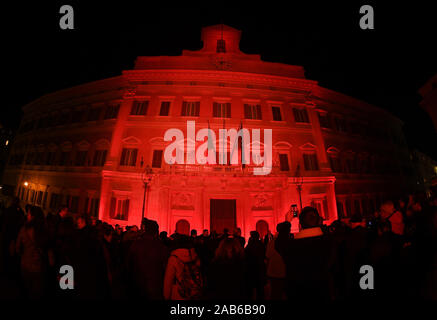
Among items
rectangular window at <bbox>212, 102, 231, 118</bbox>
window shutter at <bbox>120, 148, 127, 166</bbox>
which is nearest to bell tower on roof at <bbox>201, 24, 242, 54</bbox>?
rectangular window at <bbox>212, 102, 231, 118</bbox>

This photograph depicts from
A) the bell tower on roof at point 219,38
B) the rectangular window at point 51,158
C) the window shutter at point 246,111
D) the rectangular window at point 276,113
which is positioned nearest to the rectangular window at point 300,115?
the rectangular window at point 276,113

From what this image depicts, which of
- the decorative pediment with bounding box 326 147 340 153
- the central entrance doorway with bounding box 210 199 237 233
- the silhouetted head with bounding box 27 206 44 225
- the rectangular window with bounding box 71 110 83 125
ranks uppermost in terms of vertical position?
the rectangular window with bounding box 71 110 83 125

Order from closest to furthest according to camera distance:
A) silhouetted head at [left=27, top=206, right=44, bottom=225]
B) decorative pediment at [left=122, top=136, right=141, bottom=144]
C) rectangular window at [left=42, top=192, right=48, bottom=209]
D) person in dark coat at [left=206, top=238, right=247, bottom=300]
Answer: person in dark coat at [left=206, top=238, right=247, bottom=300] < silhouetted head at [left=27, top=206, right=44, bottom=225] < decorative pediment at [left=122, top=136, right=141, bottom=144] < rectangular window at [left=42, top=192, right=48, bottom=209]

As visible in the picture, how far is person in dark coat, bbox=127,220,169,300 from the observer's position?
3.18m

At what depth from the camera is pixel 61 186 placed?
59.7ft

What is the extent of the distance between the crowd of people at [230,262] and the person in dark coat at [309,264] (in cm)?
1

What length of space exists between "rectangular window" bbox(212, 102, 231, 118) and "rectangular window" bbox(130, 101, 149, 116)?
608 centimetres

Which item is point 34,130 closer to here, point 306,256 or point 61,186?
point 61,186

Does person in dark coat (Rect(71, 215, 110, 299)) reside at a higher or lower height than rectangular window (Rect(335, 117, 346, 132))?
lower

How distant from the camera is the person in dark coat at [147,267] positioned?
3.18 metres

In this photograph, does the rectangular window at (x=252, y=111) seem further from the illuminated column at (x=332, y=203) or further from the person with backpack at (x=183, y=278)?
the person with backpack at (x=183, y=278)

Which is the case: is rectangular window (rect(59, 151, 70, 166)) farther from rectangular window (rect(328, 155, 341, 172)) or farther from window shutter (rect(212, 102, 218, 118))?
rectangular window (rect(328, 155, 341, 172))

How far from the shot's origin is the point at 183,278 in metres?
2.78

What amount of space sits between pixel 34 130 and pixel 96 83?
35.1 feet
